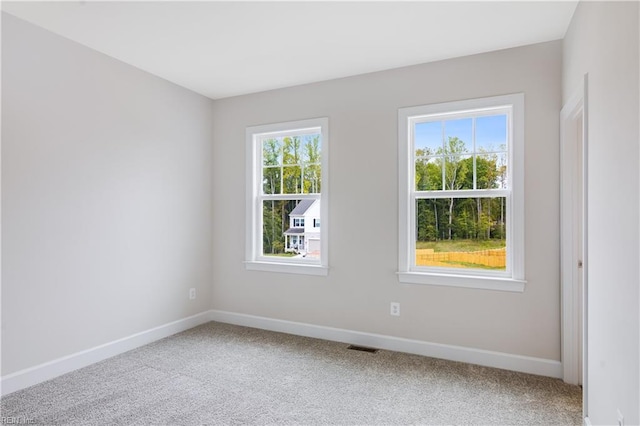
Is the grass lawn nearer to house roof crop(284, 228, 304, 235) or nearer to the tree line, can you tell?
the tree line

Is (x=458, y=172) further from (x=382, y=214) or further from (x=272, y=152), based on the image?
(x=272, y=152)

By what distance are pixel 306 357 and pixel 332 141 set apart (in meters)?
2.08

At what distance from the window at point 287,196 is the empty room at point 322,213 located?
1.0 inches

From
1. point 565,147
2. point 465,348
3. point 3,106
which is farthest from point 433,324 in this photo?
point 3,106

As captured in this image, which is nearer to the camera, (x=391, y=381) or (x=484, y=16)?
(x=484, y=16)

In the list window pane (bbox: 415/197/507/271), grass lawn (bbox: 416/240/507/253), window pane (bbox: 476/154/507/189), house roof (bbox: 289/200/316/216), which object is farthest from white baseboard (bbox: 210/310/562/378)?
window pane (bbox: 476/154/507/189)

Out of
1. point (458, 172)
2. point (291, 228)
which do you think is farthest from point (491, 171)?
point (291, 228)

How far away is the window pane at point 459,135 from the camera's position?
335 centimetres

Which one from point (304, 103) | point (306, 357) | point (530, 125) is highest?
point (304, 103)

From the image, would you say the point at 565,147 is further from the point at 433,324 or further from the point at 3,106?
the point at 3,106

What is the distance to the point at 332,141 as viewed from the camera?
384 centimetres

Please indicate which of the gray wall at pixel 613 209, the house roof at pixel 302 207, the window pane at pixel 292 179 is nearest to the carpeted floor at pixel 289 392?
the gray wall at pixel 613 209

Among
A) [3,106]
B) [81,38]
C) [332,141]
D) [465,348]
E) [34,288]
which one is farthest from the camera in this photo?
[332,141]

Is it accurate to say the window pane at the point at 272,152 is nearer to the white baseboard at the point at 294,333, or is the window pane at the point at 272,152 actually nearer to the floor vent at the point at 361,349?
the white baseboard at the point at 294,333
